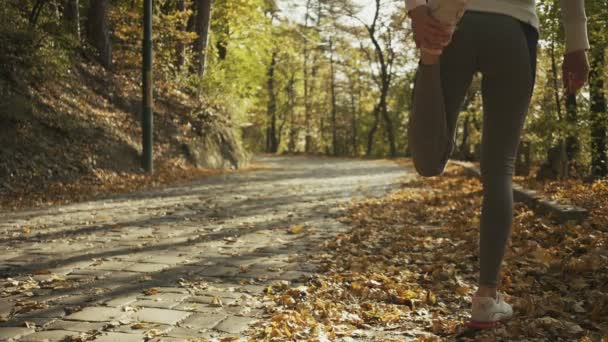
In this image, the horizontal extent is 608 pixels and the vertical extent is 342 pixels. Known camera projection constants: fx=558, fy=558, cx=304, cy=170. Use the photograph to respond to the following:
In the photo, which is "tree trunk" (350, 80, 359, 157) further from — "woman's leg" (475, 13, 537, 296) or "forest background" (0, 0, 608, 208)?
"woman's leg" (475, 13, 537, 296)

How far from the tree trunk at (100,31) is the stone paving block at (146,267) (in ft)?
34.0

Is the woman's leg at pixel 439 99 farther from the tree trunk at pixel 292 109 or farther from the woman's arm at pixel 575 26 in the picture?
the tree trunk at pixel 292 109

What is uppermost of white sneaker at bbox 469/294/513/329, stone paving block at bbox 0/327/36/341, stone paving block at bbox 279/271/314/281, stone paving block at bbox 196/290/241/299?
white sneaker at bbox 469/294/513/329

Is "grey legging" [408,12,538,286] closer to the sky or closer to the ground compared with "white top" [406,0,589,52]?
closer to the ground

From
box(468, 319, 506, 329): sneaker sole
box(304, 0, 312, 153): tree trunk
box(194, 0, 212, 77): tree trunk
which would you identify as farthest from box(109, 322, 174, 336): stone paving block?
box(304, 0, 312, 153): tree trunk

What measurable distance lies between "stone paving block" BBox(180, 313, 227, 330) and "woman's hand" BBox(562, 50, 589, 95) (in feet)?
6.62

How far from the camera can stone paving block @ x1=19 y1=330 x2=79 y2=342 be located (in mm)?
2572

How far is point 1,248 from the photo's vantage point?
4.75 metres

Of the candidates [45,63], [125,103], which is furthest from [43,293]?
[125,103]

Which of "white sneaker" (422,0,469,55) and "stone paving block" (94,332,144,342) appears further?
"stone paving block" (94,332,144,342)

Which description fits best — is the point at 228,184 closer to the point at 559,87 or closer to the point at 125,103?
the point at 125,103

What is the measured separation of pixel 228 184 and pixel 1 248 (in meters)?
6.67

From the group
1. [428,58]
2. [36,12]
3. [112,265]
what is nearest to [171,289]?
[112,265]

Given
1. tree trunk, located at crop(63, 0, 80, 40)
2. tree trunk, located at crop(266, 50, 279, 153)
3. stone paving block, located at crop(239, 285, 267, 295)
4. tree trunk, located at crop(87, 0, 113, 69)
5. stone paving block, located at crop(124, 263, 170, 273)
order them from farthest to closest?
tree trunk, located at crop(266, 50, 279, 153)
tree trunk, located at crop(87, 0, 113, 69)
tree trunk, located at crop(63, 0, 80, 40)
stone paving block, located at crop(124, 263, 170, 273)
stone paving block, located at crop(239, 285, 267, 295)
